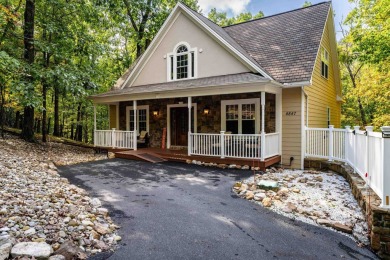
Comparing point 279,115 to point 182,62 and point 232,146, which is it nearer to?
point 232,146

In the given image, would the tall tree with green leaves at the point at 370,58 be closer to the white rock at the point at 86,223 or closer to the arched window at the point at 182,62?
the arched window at the point at 182,62

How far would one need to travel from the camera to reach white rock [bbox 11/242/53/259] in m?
2.91

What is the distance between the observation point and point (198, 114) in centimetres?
1201

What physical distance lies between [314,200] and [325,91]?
885 centimetres

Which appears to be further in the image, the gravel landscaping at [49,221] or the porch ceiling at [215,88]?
the porch ceiling at [215,88]

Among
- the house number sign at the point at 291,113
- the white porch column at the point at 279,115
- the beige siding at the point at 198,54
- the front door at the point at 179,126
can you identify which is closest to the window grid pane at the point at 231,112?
the beige siding at the point at 198,54

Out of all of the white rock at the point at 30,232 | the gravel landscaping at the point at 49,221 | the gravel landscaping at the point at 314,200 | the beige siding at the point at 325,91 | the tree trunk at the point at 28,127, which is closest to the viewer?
the gravel landscaping at the point at 49,221

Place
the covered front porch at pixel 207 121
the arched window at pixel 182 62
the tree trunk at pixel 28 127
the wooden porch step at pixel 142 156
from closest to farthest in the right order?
the covered front porch at pixel 207 121, the wooden porch step at pixel 142 156, the arched window at pixel 182 62, the tree trunk at pixel 28 127

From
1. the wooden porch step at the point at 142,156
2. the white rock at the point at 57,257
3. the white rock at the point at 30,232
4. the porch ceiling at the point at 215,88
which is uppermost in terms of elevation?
the porch ceiling at the point at 215,88

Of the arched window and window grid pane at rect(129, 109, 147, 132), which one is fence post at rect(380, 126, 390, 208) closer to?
the arched window

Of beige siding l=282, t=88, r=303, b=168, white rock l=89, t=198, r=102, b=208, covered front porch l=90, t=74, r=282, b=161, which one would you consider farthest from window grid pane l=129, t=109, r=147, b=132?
white rock l=89, t=198, r=102, b=208

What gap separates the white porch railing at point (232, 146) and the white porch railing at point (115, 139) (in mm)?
3576

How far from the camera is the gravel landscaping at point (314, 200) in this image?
438 cm

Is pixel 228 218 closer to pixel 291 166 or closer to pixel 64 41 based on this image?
pixel 291 166
